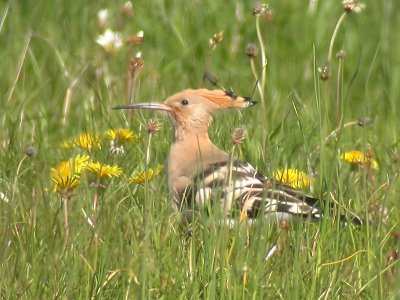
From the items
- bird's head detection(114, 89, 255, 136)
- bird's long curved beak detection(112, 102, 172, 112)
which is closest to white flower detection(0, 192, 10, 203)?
bird's long curved beak detection(112, 102, 172, 112)

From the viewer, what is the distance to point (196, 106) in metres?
6.04

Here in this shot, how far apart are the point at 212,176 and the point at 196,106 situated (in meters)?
0.97

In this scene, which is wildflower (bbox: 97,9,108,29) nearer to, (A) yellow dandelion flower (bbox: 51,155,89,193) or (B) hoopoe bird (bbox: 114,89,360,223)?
(B) hoopoe bird (bbox: 114,89,360,223)

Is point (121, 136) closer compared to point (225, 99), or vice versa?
point (121, 136)

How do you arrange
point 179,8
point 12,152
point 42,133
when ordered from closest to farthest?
1. point 12,152
2. point 42,133
3. point 179,8

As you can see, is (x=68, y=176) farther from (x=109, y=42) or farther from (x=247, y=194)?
(x=109, y=42)

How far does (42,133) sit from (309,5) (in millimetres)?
2256

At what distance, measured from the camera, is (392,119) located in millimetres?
6629

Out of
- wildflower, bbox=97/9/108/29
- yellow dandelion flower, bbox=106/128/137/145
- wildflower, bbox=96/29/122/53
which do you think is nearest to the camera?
yellow dandelion flower, bbox=106/128/137/145

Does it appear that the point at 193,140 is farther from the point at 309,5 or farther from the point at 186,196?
the point at 309,5

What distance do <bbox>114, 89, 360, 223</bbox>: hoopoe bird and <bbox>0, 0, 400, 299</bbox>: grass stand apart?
3.3 inches

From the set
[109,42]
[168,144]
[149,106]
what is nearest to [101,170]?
[149,106]

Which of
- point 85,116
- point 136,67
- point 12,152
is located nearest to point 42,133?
point 85,116

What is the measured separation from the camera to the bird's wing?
15.5 ft
